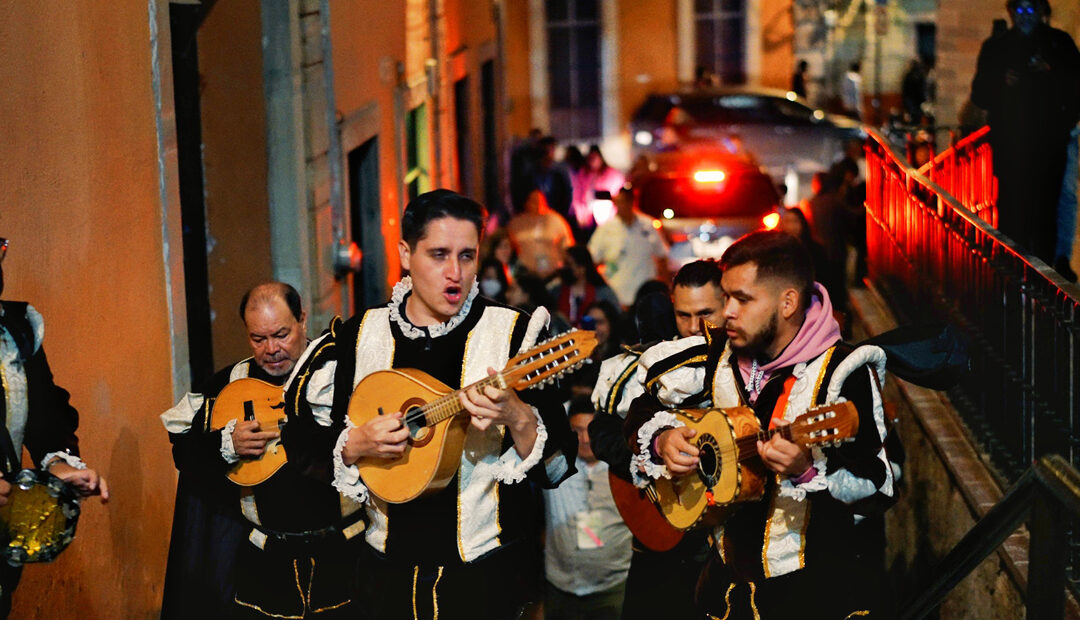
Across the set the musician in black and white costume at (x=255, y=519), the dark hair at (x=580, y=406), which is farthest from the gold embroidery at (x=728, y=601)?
the dark hair at (x=580, y=406)

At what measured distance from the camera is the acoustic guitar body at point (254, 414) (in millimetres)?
5789

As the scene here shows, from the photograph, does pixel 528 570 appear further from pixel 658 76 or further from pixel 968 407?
pixel 658 76

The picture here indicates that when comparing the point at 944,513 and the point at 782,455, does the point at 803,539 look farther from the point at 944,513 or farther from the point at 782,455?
the point at 944,513

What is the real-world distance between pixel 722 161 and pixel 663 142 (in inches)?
323

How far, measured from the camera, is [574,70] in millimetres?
33562

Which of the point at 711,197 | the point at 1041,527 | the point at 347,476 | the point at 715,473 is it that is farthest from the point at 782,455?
the point at 711,197

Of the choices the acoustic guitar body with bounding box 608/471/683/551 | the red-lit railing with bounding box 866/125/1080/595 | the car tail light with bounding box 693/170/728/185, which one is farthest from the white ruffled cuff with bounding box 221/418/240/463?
the car tail light with bounding box 693/170/728/185

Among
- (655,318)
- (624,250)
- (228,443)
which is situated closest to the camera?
(228,443)

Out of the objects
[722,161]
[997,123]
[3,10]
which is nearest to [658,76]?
[722,161]

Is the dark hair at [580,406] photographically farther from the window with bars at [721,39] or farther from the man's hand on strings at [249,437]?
the window with bars at [721,39]

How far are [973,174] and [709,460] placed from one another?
7169mm

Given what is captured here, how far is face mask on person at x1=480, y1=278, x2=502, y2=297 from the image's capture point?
11.9m

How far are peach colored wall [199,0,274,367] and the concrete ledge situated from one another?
387 centimetres

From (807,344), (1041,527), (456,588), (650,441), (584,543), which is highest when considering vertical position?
(807,344)
